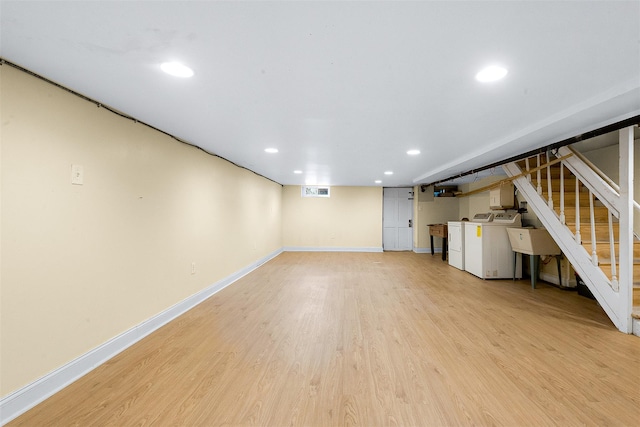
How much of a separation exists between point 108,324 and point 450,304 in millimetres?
3864

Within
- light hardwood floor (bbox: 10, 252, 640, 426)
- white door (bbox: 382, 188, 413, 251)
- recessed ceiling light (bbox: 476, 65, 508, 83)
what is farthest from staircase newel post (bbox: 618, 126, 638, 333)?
white door (bbox: 382, 188, 413, 251)

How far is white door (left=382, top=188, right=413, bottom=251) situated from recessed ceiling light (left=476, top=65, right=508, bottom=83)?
693cm

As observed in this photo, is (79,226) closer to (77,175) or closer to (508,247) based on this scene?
(77,175)

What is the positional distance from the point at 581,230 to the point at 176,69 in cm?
488

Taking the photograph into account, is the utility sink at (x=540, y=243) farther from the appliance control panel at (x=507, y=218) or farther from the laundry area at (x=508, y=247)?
the appliance control panel at (x=507, y=218)

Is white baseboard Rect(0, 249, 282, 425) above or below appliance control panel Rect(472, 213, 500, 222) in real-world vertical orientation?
below

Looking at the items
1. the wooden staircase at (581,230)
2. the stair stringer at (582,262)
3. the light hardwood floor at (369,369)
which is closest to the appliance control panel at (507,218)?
the wooden staircase at (581,230)

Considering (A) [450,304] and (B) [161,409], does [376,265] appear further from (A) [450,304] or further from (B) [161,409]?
(B) [161,409]

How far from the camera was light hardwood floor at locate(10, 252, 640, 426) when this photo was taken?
1.57m

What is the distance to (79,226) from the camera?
6.48ft

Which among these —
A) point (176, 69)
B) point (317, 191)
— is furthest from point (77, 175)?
point (317, 191)

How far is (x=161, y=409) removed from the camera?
1617 millimetres

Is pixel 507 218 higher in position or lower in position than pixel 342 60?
lower

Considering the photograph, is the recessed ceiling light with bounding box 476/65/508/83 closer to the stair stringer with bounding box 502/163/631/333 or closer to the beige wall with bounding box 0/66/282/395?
the stair stringer with bounding box 502/163/631/333
